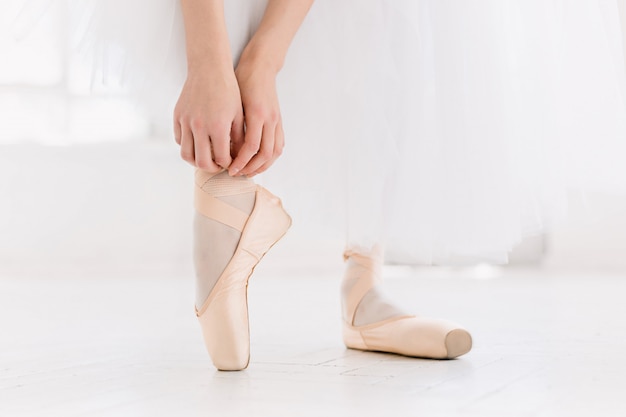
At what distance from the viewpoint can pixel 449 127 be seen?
1.18 meters

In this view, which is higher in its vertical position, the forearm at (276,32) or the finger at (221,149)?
the forearm at (276,32)

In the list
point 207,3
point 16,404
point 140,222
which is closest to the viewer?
point 16,404

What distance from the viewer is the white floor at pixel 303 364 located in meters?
0.89

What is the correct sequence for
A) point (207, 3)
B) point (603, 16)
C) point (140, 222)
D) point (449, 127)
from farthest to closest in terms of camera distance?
point (140, 222), point (603, 16), point (449, 127), point (207, 3)

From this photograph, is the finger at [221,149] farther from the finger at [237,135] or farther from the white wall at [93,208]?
the white wall at [93,208]

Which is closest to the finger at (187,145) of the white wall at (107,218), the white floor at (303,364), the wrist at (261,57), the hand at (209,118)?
the hand at (209,118)

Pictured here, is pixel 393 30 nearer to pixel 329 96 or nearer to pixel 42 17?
pixel 329 96

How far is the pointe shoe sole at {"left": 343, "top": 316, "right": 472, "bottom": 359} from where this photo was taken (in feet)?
3.92

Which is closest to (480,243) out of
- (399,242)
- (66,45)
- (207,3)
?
(399,242)

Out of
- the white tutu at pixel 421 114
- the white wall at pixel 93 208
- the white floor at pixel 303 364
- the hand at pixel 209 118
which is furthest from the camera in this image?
the white wall at pixel 93 208

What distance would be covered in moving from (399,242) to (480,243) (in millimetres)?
108

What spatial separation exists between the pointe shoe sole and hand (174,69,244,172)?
0.36 meters

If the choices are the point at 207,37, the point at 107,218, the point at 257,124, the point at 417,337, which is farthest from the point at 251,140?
the point at 107,218

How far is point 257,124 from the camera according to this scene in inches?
40.5
